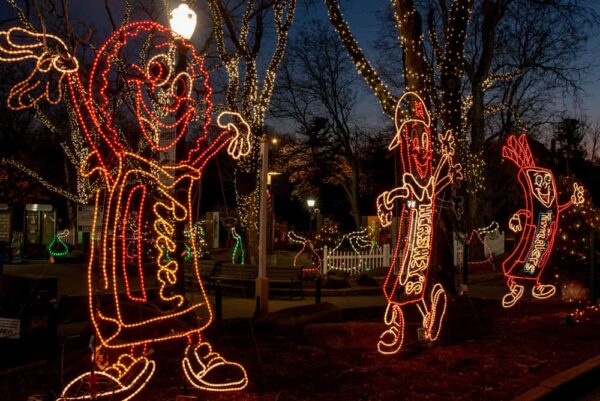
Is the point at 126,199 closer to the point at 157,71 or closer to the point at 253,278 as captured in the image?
the point at 157,71

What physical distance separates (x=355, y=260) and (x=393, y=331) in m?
14.0

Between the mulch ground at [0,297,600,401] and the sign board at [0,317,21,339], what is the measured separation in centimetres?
46

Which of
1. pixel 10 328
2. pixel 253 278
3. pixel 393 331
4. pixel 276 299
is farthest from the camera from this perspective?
pixel 253 278

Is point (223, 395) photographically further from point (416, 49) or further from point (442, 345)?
point (416, 49)

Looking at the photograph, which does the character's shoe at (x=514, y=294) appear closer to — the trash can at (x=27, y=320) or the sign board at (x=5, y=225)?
the trash can at (x=27, y=320)

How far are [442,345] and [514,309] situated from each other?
4.65m

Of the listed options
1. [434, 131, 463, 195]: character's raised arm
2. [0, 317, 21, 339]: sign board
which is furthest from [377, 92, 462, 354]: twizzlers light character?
[0, 317, 21, 339]: sign board

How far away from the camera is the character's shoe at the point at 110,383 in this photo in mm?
5785

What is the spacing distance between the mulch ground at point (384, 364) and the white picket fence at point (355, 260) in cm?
1020

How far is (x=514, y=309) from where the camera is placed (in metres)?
13.5

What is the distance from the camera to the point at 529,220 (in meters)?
12.9

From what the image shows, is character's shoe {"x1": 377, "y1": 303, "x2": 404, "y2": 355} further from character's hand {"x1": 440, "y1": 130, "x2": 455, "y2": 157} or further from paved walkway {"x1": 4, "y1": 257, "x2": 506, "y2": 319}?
paved walkway {"x1": 4, "y1": 257, "x2": 506, "y2": 319}

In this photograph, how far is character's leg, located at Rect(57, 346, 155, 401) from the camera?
19.0 ft

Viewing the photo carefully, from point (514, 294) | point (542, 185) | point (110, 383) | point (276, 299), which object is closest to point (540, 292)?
point (514, 294)
